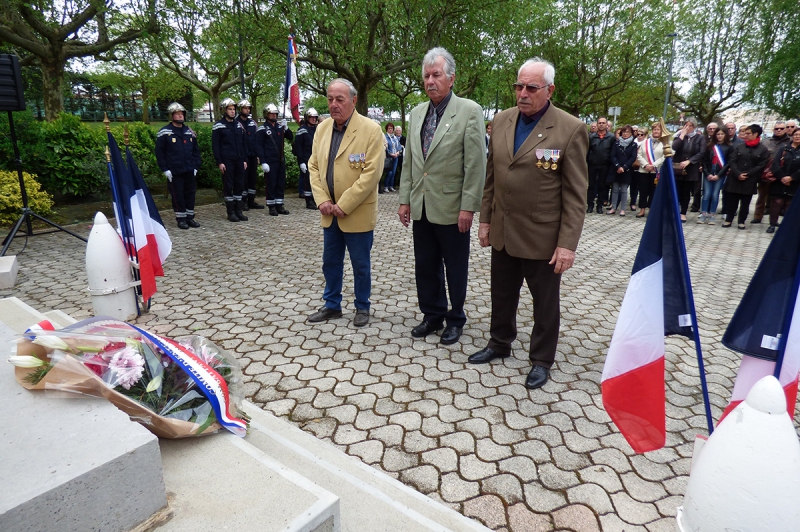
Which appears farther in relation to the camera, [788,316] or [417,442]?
[417,442]

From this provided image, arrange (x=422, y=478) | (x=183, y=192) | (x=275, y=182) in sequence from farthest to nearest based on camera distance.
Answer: (x=275, y=182)
(x=183, y=192)
(x=422, y=478)

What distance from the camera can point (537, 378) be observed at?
3.42 meters

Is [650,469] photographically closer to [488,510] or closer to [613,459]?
[613,459]

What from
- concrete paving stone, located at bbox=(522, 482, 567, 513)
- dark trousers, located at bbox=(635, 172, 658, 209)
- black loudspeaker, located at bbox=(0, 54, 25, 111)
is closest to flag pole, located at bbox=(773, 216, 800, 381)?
concrete paving stone, located at bbox=(522, 482, 567, 513)

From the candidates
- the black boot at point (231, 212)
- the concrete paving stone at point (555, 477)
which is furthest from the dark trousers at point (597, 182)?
the concrete paving stone at point (555, 477)

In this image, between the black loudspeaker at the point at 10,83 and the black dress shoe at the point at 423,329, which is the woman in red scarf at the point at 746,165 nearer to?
the black dress shoe at the point at 423,329

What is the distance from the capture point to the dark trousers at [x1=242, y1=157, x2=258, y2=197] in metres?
10.4

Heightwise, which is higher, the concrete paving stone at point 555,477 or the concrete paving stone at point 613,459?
the concrete paving stone at point 613,459

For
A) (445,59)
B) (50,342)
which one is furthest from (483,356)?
(50,342)

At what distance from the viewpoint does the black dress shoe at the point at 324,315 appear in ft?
14.9

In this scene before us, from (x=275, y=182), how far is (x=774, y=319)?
9713 millimetres

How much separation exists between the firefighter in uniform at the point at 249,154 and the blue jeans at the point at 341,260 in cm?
641

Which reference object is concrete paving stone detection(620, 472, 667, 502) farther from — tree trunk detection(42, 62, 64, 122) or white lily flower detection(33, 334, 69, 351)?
tree trunk detection(42, 62, 64, 122)

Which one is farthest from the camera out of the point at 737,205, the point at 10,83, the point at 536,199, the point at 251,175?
the point at 251,175
